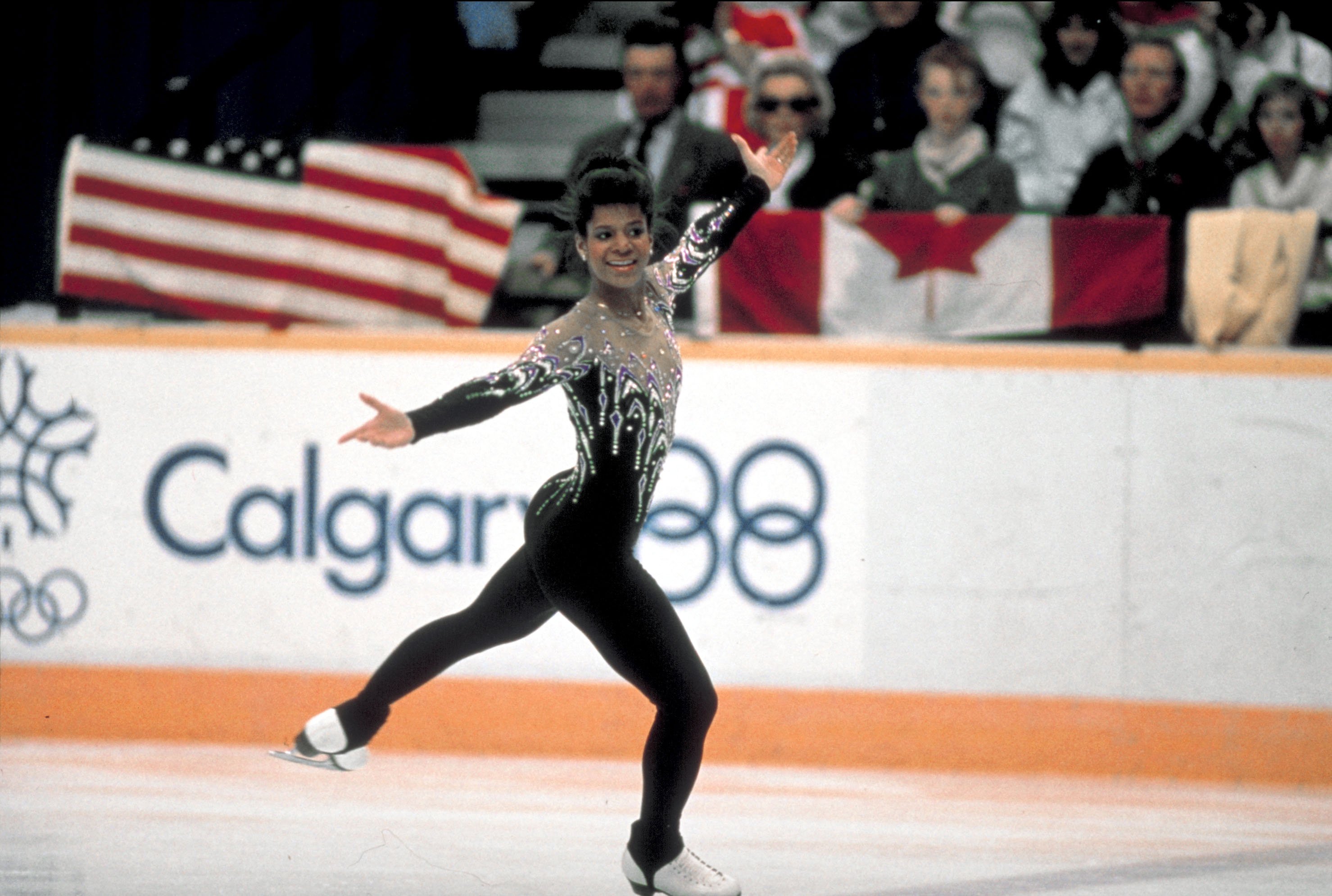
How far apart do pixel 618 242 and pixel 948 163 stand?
2.64m

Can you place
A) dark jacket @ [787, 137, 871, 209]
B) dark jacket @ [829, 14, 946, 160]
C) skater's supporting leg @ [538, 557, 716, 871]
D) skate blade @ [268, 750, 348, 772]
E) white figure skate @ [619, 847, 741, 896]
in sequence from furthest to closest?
1. dark jacket @ [829, 14, 946, 160]
2. dark jacket @ [787, 137, 871, 209]
3. skate blade @ [268, 750, 348, 772]
4. white figure skate @ [619, 847, 741, 896]
5. skater's supporting leg @ [538, 557, 716, 871]

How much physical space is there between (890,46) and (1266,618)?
8.55 feet

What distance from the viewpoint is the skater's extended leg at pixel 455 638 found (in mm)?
3576

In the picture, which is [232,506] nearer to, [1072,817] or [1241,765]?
[1072,817]

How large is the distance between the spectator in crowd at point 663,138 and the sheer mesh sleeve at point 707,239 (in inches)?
74.2

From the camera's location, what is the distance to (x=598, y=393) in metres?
3.51

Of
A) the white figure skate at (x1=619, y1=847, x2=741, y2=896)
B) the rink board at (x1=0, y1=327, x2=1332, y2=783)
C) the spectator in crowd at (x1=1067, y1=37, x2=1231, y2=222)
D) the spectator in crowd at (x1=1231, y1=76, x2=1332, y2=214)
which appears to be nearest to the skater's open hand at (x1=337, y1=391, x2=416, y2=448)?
the white figure skate at (x1=619, y1=847, x2=741, y2=896)

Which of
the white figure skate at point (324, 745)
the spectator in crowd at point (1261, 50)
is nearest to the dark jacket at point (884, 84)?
the spectator in crowd at point (1261, 50)

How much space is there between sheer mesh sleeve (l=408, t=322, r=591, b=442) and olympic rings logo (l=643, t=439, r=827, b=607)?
1989mm

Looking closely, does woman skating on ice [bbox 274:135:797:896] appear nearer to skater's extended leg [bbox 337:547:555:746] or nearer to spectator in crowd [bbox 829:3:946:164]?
skater's extended leg [bbox 337:547:555:746]

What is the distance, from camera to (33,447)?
5.58m

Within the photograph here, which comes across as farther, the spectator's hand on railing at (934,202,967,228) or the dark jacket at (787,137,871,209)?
the dark jacket at (787,137,871,209)

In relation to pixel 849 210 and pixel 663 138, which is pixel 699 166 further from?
pixel 849 210

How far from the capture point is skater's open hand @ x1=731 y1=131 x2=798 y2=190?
4.01 meters
